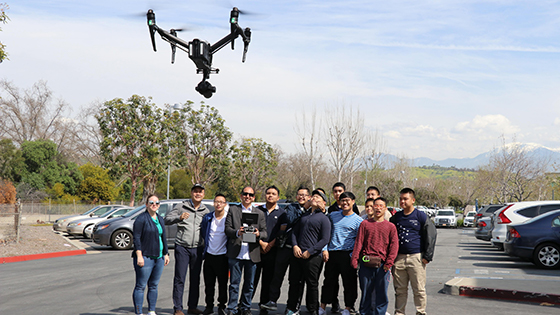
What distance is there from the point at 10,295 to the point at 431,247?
7.31 meters

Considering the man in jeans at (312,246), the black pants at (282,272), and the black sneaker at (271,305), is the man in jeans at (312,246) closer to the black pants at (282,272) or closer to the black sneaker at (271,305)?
the black pants at (282,272)

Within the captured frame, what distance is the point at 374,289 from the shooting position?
279 inches

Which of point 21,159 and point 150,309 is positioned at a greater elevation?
point 21,159

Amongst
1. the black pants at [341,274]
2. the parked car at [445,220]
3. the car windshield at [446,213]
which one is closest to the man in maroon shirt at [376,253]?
the black pants at [341,274]

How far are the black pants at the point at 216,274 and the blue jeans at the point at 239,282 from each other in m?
0.17

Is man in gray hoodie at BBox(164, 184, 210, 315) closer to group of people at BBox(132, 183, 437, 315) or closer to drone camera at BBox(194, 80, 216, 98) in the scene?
group of people at BBox(132, 183, 437, 315)

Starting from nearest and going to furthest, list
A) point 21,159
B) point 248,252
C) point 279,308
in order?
point 248,252, point 279,308, point 21,159

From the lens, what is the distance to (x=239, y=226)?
24.8 ft

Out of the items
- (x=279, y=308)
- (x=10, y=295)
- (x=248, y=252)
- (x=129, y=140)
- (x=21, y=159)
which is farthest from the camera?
(x=21, y=159)

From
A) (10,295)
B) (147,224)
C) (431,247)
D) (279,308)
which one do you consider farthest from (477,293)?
(10,295)

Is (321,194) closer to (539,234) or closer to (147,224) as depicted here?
(147,224)

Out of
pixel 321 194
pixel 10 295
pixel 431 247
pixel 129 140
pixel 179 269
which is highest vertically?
pixel 129 140

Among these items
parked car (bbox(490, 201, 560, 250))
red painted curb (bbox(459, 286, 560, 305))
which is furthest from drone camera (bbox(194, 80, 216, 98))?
parked car (bbox(490, 201, 560, 250))

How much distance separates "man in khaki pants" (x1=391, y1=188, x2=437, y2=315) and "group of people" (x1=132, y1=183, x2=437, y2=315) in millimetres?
14
